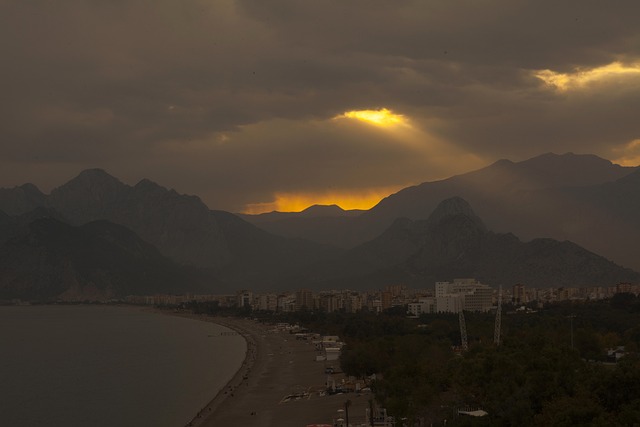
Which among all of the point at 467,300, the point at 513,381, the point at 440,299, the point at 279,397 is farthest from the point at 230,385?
the point at 467,300

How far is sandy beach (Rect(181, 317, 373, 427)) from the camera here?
41.6 metres

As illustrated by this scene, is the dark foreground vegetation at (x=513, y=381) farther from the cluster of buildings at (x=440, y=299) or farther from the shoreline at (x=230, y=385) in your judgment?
the cluster of buildings at (x=440, y=299)

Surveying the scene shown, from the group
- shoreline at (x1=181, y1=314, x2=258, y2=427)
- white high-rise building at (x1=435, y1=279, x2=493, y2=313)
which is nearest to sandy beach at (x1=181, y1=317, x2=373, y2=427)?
shoreline at (x1=181, y1=314, x2=258, y2=427)

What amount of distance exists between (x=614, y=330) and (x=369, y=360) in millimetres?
25857

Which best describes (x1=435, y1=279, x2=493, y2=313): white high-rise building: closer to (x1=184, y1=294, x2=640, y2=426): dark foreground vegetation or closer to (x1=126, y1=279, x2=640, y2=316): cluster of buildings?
(x1=126, y1=279, x2=640, y2=316): cluster of buildings

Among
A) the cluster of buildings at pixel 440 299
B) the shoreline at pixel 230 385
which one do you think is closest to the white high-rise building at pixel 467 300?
the cluster of buildings at pixel 440 299

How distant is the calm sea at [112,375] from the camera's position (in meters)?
48.2

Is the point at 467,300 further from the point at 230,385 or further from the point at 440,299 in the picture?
the point at 230,385

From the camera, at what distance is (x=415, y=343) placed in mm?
55000

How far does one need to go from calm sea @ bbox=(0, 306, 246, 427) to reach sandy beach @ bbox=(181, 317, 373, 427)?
4.96 ft

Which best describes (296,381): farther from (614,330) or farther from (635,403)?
(635,403)

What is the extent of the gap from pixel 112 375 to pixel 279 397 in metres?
21.9

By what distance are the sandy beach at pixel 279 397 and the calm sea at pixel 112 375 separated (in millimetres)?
1511

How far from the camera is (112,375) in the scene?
221 ft
